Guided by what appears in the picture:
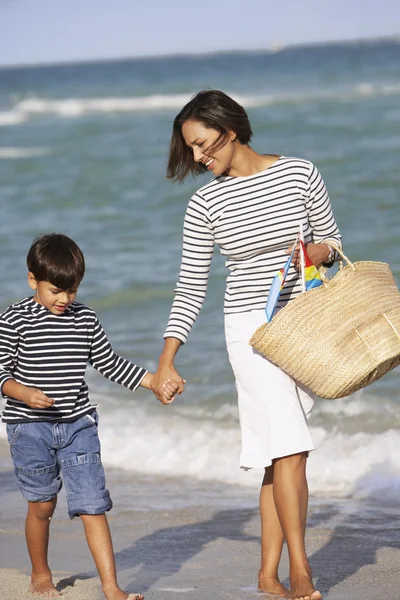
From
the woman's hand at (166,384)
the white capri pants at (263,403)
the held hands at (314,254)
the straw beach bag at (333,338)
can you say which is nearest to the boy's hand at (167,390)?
the woman's hand at (166,384)

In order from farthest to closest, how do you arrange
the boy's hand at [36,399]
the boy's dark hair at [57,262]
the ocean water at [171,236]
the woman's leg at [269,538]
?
the ocean water at [171,236], the woman's leg at [269,538], the boy's dark hair at [57,262], the boy's hand at [36,399]

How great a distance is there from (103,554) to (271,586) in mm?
631

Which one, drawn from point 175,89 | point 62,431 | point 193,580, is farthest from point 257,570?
point 175,89

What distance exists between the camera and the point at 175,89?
37.2m

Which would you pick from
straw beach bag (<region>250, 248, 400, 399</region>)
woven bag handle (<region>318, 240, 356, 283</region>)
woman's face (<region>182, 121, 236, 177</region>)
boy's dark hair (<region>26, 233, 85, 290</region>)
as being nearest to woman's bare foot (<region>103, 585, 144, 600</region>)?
straw beach bag (<region>250, 248, 400, 399</region>)

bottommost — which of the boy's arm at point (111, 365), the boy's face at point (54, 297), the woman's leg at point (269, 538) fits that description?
the woman's leg at point (269, 538)

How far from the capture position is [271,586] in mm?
3623

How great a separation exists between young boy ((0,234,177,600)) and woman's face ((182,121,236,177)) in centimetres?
55

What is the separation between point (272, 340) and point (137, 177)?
1151 centimetres

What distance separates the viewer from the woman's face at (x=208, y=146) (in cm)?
357

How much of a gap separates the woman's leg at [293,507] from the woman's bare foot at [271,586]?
0.15m

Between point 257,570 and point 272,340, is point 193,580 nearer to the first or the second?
point 257,570

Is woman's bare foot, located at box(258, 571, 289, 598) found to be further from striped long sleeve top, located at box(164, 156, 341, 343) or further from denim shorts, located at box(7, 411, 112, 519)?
striped long sleeve top, located at box(164, 156, 341, 343)

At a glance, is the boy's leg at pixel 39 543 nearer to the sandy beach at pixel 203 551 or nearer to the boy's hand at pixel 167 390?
the sandy beach at pixel 203 551
